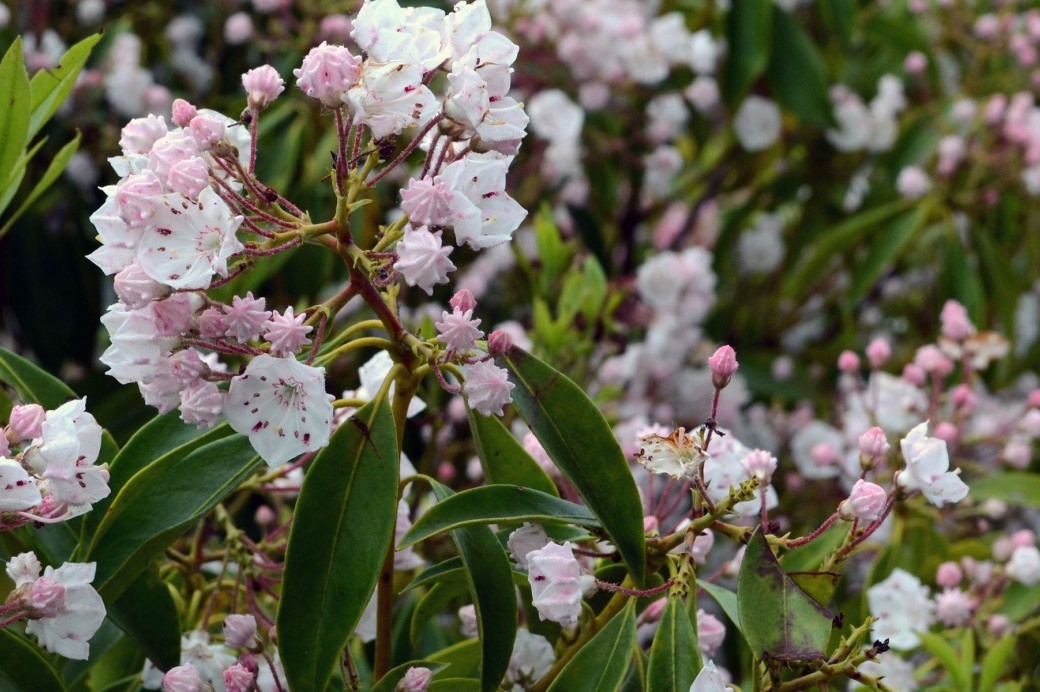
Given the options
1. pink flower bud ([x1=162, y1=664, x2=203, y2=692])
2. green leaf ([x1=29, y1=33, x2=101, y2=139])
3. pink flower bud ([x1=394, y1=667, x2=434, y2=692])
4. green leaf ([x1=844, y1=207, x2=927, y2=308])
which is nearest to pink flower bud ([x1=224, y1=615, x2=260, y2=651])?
pink flower bud ([x1=162, y1=664, x2=203, y2=692])

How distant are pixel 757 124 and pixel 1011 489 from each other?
1290 mm

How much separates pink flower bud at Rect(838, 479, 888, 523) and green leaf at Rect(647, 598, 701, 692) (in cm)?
17

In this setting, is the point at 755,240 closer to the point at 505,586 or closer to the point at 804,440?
the point at 804,440

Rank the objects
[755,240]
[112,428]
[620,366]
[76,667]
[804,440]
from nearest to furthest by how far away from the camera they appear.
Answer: [76,667] → [112,428] → [620,366] → [804,440] → [755,240]

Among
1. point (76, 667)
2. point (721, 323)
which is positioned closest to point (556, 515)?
point (76, 667)

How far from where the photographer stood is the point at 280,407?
997 millimetres

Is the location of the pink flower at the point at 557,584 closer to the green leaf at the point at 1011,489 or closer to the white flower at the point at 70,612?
the white flower at the point at 70,612

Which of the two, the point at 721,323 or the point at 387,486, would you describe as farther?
the point at 721,323

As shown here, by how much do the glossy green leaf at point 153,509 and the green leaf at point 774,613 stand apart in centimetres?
42

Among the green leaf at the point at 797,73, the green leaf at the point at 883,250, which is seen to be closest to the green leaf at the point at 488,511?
the green leaf at the point at 883,250

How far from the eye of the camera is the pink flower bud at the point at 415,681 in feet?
3.49

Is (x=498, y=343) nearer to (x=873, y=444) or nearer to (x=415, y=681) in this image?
(x=415, y=681)

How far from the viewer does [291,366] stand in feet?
3.19

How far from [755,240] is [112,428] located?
1.70 m
